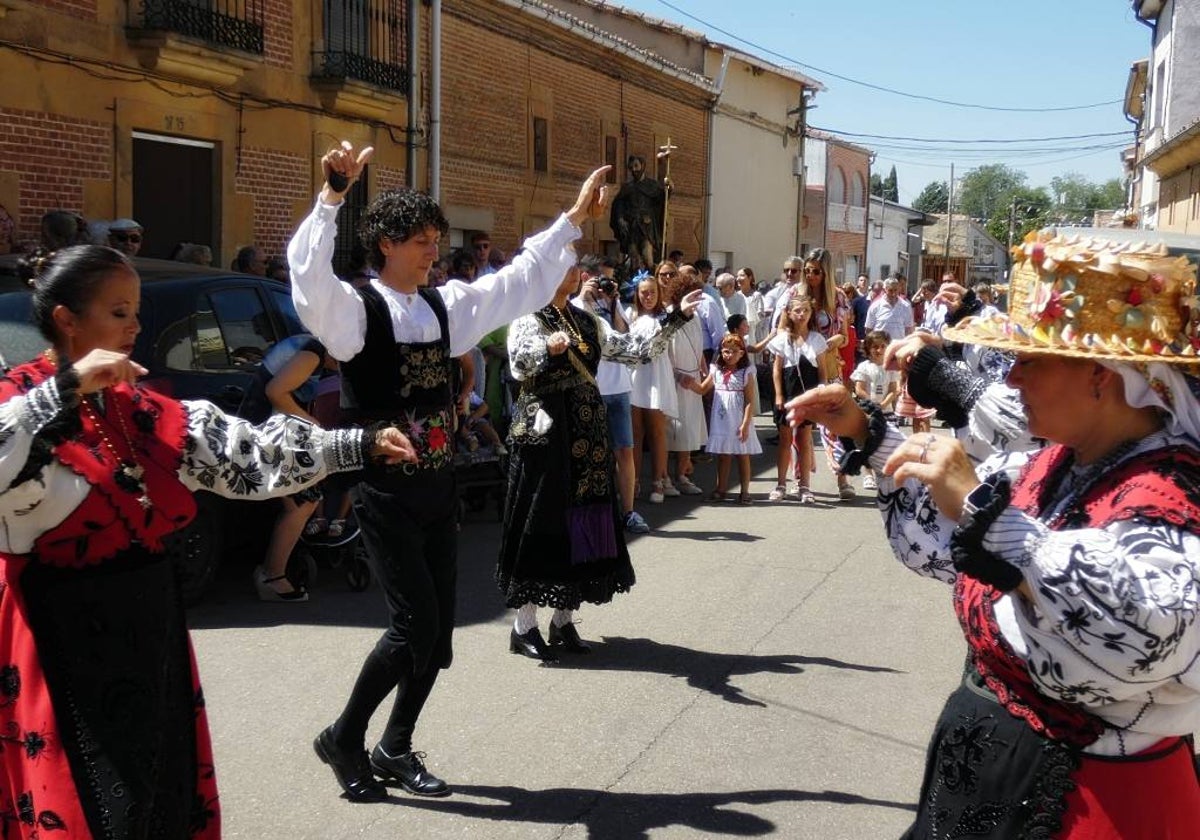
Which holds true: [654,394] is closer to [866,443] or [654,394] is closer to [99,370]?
[866,443]

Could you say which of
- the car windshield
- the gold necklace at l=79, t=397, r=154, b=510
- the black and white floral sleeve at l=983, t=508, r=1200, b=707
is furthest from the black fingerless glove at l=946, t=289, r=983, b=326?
the car windshield

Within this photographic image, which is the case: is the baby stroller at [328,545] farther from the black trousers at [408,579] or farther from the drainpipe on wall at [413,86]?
the drainpipe on wall at [413,86]

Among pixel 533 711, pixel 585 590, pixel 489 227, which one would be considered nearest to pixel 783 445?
pixel 585 590

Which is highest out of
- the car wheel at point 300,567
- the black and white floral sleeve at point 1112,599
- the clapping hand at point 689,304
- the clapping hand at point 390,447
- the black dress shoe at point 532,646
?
the clapping hand at point 689,304

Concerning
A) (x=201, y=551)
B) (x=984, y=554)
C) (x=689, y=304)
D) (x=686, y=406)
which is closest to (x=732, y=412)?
(x=686, y=406)

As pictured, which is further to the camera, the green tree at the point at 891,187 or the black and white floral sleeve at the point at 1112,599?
the green tree at the point at 891,187

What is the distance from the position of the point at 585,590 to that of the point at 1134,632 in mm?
4350

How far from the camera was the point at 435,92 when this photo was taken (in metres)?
16.7

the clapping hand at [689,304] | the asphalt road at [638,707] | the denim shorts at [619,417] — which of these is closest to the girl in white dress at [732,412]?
the denim shorts at [619,417]

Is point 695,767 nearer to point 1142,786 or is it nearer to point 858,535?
point 1142,786

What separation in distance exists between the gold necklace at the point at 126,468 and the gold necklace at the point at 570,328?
341cm

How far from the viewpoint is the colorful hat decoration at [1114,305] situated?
2.22 meters

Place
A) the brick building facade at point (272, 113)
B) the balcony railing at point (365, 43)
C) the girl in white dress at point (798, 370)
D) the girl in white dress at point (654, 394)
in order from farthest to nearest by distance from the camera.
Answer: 1. the balcony railing at point (365, 43)
2. the brick building facade at point (272, 113)
3. the girl in white dress at point (798, 370)
4. the girl in white dress at point (654, 394)

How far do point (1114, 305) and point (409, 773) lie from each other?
3136 mm
